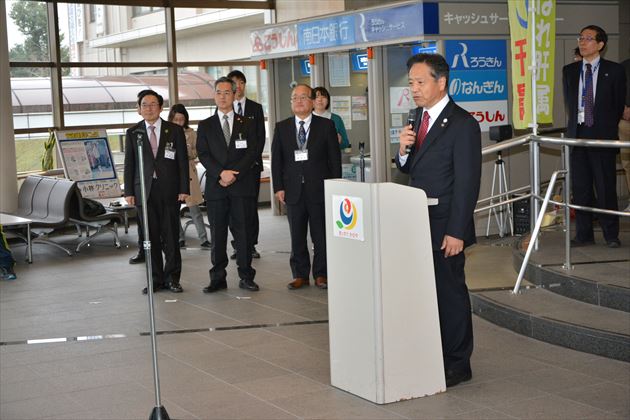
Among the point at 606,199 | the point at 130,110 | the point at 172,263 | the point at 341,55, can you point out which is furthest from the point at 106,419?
the point at 130,110

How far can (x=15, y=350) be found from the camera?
631 cm

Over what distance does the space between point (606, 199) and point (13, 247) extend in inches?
275

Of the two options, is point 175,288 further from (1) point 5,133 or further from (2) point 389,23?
(1) point 5,133

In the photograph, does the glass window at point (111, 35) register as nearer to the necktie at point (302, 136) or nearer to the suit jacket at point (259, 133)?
the suit jacket at point (259, 133)

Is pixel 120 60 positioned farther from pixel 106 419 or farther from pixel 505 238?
pixel 106 419

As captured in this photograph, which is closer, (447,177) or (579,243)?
(447,177)

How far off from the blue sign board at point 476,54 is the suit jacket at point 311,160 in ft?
8.29

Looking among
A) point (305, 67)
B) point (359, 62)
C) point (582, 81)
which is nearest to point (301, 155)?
point (582, 81)

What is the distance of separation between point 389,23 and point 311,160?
3.12 m

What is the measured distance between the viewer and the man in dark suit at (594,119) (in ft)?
23.7

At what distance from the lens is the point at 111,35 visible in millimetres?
13727

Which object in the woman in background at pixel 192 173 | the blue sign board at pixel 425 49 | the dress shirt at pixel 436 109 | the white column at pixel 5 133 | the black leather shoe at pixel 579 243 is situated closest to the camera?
the dress shirt at pixel 436 109

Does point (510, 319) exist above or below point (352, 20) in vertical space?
below

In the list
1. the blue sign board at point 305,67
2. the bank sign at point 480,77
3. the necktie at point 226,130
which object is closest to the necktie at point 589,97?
the bank sign at point 480,77
